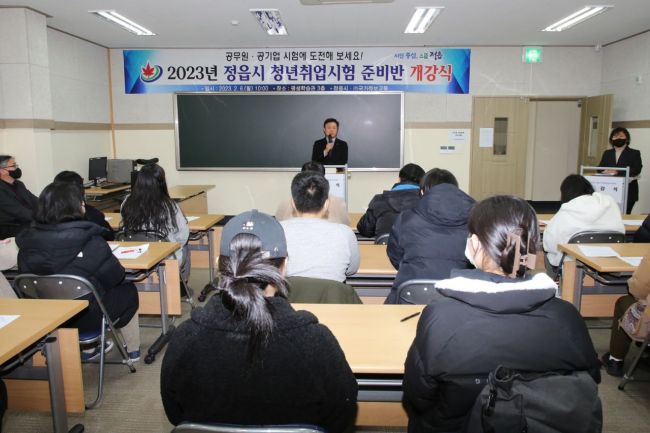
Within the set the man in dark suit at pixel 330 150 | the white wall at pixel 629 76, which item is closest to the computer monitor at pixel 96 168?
the man in dark suit at pixel 330 150

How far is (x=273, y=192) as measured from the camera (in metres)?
7.90

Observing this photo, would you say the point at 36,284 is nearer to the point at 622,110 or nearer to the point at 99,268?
the point at 99,268

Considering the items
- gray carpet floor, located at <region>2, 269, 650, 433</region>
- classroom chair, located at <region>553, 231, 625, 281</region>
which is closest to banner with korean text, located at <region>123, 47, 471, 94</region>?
classroom chair, located at <region>553, 231, 625, 281</region>

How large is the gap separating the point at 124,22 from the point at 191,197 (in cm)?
231

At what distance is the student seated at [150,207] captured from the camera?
3.53m

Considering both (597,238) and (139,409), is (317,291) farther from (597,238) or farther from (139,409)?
(597,238)

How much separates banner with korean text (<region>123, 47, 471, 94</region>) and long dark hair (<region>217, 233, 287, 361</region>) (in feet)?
21.5

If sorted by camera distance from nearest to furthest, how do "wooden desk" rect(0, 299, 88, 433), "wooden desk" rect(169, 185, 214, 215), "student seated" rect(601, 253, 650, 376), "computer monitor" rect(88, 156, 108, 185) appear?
"wooden desk" rect(0, 299, 88, 433)
"student seated" rect(601, 253, 650, 376)
"wooden desk" rect(169, 185, 214, 215)
"computer monitor" rect(88, 156, 108, 185)

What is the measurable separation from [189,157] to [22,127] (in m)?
2.64

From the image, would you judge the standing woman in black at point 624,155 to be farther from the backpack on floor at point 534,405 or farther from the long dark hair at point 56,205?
the long dark hair at point 56,205

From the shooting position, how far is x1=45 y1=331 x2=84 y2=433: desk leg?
6.93ft

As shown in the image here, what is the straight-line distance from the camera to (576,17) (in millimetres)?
5777

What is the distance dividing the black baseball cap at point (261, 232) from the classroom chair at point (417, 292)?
0.88 meters

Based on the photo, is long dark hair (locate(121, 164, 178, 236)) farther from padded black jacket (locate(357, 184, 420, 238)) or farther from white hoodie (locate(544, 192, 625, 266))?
white hoodie (locate(544, 192, 625, 266))
